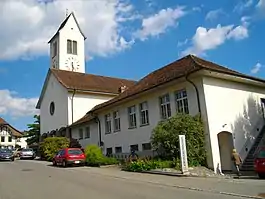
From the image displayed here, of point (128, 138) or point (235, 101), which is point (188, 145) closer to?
point (235, 101)

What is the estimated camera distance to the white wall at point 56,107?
136 ft

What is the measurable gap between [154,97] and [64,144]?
1531 cm

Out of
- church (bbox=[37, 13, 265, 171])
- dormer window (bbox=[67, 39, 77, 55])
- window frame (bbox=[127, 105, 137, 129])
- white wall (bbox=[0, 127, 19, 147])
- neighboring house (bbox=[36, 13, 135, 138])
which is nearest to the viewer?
church (bbox=[37, 13, 265, 171])

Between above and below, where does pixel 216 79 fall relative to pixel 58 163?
above

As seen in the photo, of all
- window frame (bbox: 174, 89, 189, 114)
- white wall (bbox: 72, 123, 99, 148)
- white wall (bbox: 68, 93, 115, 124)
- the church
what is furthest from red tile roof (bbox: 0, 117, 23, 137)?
window frame (bbox: 174, 89, 189, 114)

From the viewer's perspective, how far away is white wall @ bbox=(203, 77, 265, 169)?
64.1ft

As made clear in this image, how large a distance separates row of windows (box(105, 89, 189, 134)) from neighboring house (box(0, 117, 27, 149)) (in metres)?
64.7

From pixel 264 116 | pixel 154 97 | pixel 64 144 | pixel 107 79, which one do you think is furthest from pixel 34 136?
pixel 264 116

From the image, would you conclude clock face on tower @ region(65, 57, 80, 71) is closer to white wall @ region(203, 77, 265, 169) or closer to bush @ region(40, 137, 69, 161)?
bush @ region(40, 137, 69, 161)

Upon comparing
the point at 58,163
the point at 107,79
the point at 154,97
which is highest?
the point at 107,79

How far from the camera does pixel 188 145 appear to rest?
60.7 ft

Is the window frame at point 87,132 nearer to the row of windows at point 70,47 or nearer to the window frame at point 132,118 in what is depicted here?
the window frame at point 132,118

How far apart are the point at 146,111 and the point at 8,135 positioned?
7311 centimetres

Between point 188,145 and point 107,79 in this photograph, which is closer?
point 188,145
